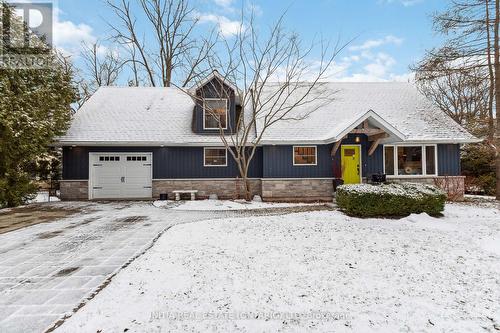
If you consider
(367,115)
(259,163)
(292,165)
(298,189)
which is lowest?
(298,189)

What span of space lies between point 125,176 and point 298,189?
8906mm

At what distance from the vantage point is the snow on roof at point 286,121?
466 inches

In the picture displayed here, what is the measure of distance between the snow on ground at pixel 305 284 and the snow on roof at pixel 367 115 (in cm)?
645

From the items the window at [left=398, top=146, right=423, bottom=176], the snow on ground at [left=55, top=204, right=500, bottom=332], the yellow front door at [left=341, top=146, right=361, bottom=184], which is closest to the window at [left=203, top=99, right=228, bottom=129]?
the yellow front door at [left=341, top=146, right=361, bottom=184]

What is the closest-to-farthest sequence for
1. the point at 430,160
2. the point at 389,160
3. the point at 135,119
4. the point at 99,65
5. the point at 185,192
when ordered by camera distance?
the point at 185,192, the point at 430,160, the point at 389,160, the point at 135,119, the point at 99,65

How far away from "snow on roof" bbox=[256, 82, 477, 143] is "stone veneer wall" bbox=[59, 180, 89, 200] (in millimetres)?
9282

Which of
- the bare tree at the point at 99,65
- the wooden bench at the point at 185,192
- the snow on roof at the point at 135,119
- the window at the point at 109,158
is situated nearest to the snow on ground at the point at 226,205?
the wooden bench at the point at 185,192

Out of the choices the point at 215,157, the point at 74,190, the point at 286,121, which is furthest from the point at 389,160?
the point at 74,190

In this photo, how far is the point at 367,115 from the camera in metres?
10.5

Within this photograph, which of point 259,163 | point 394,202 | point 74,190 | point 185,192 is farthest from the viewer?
point 259,163

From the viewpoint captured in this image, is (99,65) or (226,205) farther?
(99,65)

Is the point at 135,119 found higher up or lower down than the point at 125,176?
higher up

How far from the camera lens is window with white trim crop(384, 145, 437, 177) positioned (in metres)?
12.3

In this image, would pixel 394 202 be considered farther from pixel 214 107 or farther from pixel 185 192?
pixel 214 107
